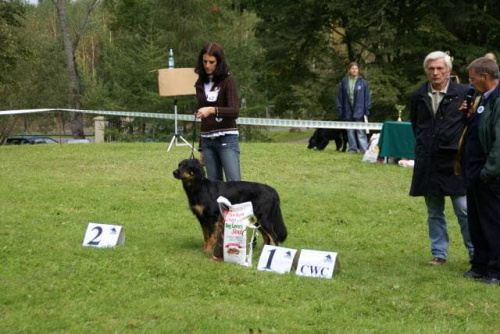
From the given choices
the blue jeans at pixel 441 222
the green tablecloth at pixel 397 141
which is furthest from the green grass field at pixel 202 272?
the green tablecloth at pixel 397 141

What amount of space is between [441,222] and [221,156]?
2096 millimetres

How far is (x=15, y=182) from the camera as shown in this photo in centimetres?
1016

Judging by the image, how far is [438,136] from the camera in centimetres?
561

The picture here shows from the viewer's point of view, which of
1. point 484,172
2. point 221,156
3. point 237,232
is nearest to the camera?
point 484,172

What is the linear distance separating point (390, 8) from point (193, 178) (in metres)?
19.4

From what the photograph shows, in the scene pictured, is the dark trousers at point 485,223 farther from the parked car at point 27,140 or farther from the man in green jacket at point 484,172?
the parked car at point 27,140

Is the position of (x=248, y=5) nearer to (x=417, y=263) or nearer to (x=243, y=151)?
(x=243, y=151)

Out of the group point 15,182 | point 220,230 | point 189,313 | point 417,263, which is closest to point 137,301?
point 189,313

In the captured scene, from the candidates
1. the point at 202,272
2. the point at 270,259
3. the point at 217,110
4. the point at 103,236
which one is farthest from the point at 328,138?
the point at 202,272

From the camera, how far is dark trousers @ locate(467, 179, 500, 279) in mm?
5133

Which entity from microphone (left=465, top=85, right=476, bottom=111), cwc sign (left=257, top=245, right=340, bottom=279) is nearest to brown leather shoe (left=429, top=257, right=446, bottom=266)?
cwc sign (left=257, top=245, right=340, bottom=279)

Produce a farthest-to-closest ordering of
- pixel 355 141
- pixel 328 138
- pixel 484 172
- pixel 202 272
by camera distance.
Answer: pixel 328 138
pixel 355 141
pixel 202 272
pixel 484 172

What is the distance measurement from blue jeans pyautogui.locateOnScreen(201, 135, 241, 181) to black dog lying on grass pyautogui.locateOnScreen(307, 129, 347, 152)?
8.50 m

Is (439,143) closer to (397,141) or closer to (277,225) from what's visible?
(277,225)
